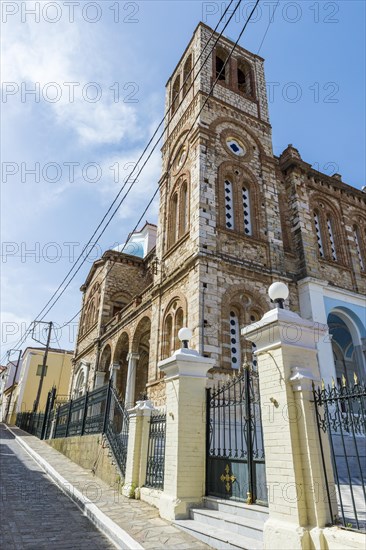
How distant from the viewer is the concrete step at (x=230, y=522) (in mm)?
4410

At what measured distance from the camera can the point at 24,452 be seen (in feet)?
46.2

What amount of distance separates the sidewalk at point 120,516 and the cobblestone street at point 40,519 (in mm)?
137

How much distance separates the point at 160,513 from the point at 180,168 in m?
13.0

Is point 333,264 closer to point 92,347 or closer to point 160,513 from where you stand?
point 160,513

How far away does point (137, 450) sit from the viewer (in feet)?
24.5

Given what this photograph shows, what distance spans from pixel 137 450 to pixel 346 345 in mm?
12186

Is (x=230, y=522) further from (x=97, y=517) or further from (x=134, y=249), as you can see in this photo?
(x=134, y=249)

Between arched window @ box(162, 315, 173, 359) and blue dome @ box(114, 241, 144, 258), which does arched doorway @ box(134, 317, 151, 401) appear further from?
blue dome @ box(114, 241, 144, 258)

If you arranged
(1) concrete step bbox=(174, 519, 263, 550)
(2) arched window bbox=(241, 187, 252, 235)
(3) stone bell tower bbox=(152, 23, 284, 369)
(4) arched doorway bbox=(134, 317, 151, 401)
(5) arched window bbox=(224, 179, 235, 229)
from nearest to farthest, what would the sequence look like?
(1) concrete step bbox=(174, 519, 263, 550)
(3) stone bell tower bbox=(152, 23, 284, 369)
(5) arched window bbox=(224, 179, 235, 229)
(2) arched window bbox=(241, 187, 252, 235)
(4) arched doorway bbox=(134, 317, 151, 401)

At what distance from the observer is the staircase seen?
14.2 ft

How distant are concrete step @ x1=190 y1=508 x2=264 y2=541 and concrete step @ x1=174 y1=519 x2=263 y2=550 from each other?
0.05 meters

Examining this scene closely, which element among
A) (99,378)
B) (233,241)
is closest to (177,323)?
(233,241)

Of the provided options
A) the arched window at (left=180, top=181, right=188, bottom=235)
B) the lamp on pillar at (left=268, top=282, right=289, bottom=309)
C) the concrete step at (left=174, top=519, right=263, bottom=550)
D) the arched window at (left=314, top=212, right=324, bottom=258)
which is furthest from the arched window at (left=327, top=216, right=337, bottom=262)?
the concrete step at (left=174, top=519, right=263, bottom=550)

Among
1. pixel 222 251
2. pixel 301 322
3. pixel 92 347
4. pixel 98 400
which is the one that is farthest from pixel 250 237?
pixel 92 347
